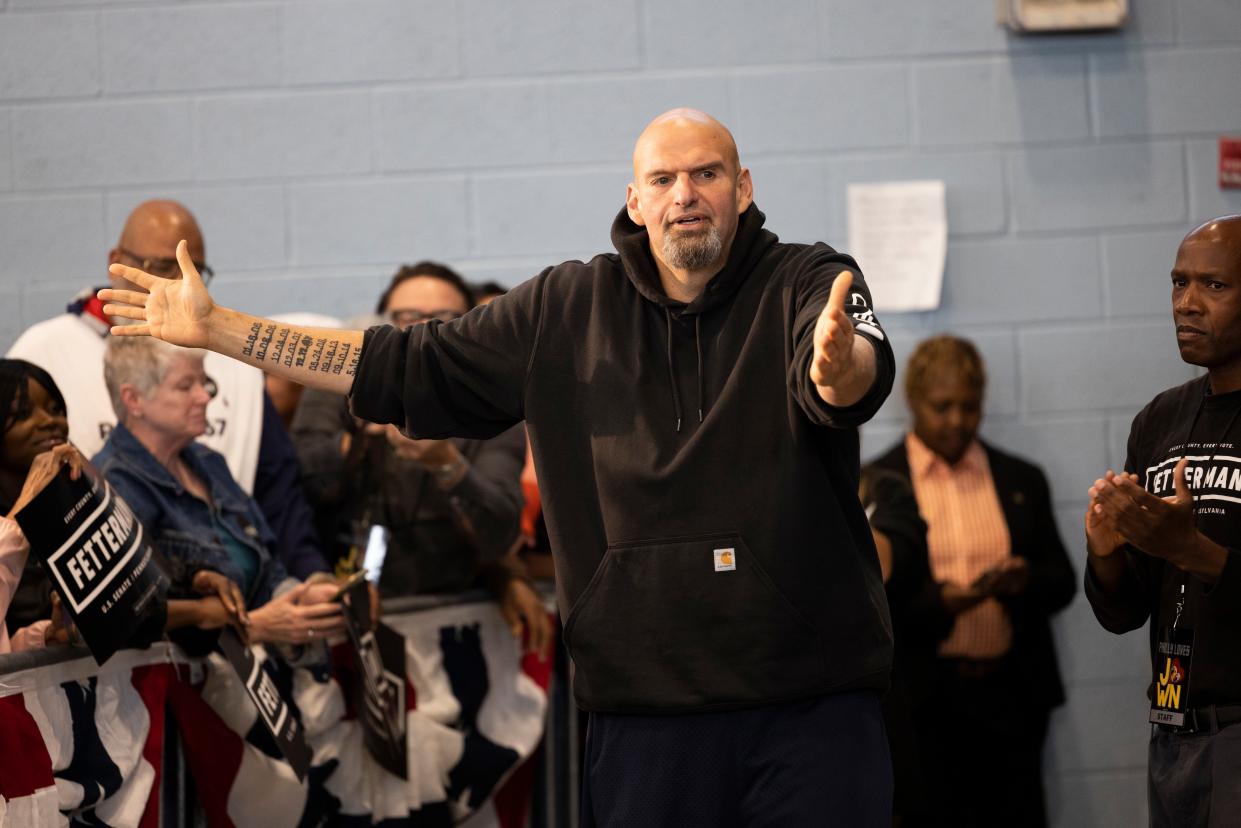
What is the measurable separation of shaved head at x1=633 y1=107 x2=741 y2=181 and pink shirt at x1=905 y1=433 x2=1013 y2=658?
6.06ft

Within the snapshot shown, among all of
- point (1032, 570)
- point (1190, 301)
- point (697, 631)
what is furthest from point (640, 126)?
point (697, 631)

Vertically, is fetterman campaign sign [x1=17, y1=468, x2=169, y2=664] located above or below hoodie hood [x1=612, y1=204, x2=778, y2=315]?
below

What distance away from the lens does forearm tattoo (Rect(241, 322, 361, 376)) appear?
2184mm

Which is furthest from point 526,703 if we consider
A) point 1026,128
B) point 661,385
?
point 1026,128

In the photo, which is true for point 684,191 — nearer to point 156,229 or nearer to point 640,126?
point 156,229

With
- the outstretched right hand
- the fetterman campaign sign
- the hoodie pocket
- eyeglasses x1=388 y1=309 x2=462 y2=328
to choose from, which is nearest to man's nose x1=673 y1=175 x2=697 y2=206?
the hoodie pocket

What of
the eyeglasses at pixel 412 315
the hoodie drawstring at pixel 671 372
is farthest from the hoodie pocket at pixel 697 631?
the eyeglasses at pixel 412 315

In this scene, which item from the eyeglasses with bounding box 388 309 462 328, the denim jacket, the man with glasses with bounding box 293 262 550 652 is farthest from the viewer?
the eyeglasses with bounding box 388 309 462 328

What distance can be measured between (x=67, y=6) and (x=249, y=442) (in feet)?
4.84

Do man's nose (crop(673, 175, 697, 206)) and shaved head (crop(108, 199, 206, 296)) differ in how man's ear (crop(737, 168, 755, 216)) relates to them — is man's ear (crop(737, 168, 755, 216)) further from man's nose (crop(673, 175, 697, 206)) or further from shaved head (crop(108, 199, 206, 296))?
shaved head (crop(108, 199, 206, 296))

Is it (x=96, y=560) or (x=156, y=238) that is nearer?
(x=96, y=560)

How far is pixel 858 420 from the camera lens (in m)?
1.88

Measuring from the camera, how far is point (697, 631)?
2.00 metres

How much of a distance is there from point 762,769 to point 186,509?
1.38 meters
